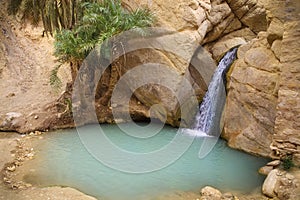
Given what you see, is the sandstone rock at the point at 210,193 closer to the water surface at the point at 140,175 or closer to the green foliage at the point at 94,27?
the water surface at the point at 140,175

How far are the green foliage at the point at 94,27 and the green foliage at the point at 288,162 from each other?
16.7ft

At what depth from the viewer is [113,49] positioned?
357 inches

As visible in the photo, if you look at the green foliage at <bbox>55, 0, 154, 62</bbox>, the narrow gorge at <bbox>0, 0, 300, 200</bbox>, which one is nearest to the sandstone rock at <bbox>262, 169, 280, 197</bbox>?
the narrow gorge at <bbox>0, 0, 300, 200</bbox>

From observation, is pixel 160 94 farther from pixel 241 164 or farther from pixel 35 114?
pixel 35 114

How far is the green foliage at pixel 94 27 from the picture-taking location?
8547 mm

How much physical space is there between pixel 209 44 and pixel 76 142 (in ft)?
18.4

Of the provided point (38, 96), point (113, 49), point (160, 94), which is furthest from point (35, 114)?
point (160, 94)

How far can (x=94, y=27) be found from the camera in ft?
28.6

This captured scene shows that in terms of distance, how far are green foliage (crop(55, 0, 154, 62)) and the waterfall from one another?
2.75 meters

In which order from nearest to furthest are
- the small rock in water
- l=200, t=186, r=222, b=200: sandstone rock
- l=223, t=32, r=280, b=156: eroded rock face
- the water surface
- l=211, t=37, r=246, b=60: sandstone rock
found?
l=200, t=186, r=222, b=200: sandstone rock → the water surface → the small rock in water → l=223, t=32, r=280, b=156: eroded rock face → l=211, t=37, r=246, b=60: sandstone rock

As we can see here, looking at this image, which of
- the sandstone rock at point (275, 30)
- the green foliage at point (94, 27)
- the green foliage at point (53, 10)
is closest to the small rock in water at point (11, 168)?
the green foliage at point (94, 27)

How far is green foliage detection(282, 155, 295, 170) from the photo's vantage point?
591 cm

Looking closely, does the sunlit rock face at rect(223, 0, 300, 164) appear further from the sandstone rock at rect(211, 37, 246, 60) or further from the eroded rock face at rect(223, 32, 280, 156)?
the sandstone rock at rect(211, 37, 246, 60)

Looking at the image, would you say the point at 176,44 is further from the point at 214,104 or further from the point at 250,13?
the point at 250,13
